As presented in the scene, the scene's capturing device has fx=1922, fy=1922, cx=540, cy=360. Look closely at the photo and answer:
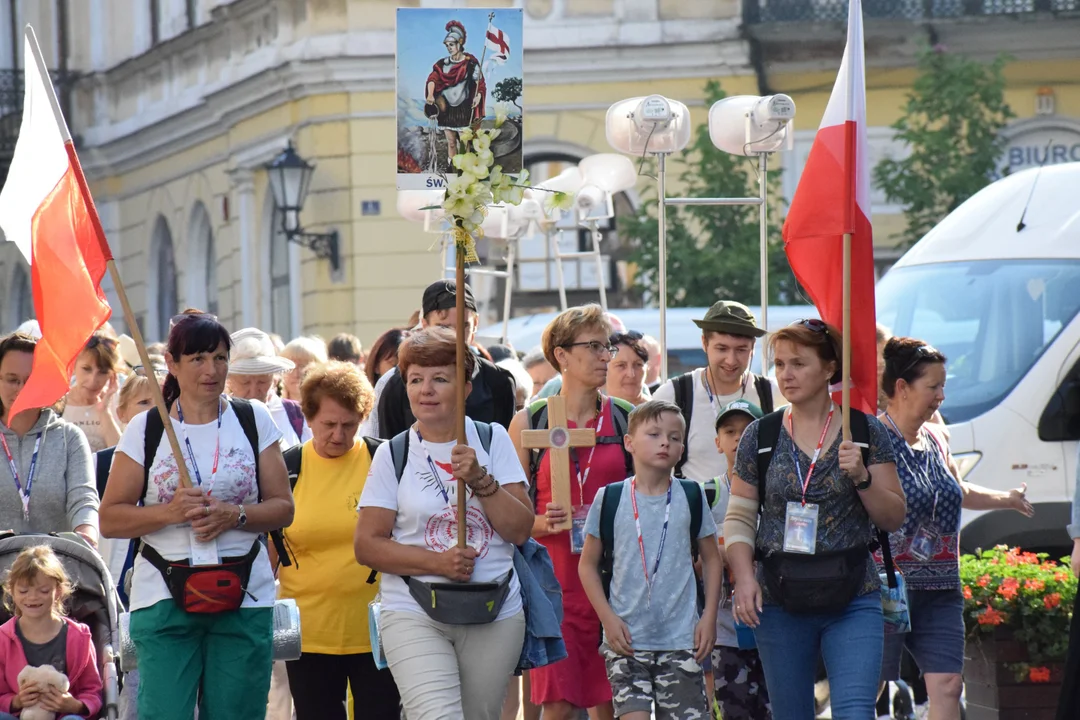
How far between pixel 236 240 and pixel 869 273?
64.8 ft

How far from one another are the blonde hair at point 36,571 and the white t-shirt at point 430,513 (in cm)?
156

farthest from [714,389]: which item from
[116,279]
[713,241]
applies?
[713,241]

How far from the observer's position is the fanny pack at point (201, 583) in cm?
625

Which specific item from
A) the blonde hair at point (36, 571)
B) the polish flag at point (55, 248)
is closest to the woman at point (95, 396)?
the blonde hair at point (36, 571)

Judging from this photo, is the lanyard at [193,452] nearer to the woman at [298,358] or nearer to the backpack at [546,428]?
the backpack at [546,428]

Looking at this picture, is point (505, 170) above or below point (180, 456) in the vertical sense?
above

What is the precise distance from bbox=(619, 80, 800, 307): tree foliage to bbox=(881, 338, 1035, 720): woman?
1236cm

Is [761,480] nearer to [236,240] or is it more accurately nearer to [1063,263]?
[1063,263]

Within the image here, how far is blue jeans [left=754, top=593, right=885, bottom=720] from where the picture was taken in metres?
6.34

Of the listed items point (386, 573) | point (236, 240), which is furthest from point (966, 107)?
point (386, 573)

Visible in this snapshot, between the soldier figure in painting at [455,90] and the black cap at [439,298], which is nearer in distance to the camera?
the soldier figure in painting at [455,90]

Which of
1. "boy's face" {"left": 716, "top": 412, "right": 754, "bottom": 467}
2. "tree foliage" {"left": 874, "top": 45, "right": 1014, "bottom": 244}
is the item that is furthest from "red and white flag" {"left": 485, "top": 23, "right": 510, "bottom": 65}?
"tree foliage" {"left": 874, "top": 45, "right": 1014, "bottom": 244}

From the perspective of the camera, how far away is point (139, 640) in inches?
248

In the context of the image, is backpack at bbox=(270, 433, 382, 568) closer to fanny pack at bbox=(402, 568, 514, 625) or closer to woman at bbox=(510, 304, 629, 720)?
woman at bbox=(510, 304, 629, 720)
